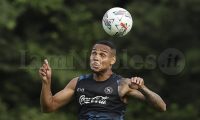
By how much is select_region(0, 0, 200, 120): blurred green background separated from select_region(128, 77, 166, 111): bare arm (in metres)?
9.00

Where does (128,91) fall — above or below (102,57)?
below

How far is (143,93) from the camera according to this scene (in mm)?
8609

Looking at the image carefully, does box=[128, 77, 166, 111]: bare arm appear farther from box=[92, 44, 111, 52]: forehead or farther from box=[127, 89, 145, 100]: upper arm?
box=[92, 44, 111, 52]: forehead

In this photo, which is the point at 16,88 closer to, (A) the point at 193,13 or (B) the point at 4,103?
(B) the point at 4,103

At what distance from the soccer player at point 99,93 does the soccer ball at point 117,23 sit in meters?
0.83

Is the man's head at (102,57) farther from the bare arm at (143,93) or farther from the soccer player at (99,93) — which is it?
the bare arm at (143,93)

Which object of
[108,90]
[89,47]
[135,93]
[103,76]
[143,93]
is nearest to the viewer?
[143,93]

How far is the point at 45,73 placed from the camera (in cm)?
861

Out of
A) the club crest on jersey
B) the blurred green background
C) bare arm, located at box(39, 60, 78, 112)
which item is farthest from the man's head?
the blurred green background

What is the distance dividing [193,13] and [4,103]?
16.7 ft

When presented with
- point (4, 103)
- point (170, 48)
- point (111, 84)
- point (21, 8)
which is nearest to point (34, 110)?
point (4, 103)

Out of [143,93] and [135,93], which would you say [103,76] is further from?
[143,93]

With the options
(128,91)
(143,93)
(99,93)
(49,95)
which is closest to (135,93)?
(128,91)

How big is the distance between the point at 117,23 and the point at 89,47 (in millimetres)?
9037
